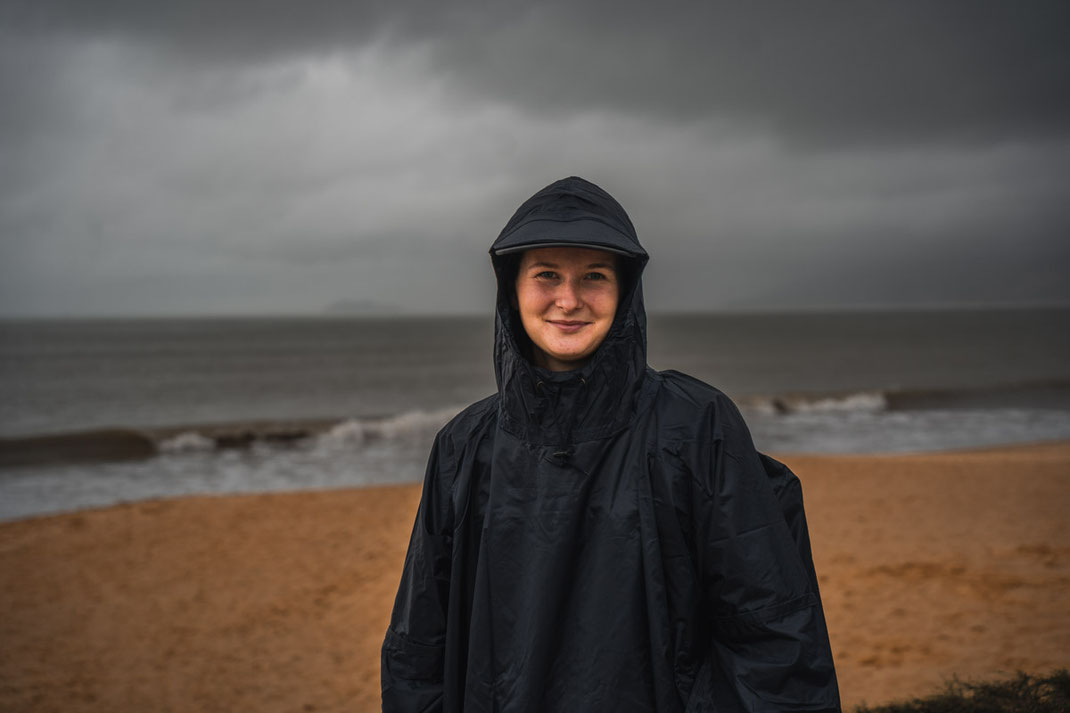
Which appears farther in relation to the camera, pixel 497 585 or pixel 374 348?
pixel 374 348

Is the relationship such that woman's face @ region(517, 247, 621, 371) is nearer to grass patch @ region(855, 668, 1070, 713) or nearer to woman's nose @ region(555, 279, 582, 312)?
woman's nose @ region(555, 279, 582, 312)

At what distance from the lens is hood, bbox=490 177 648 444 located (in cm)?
164

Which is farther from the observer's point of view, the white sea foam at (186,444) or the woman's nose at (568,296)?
the white sea foam at (186,444)

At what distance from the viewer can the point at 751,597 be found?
1.50 metres

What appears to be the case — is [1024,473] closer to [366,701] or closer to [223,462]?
[366,701]

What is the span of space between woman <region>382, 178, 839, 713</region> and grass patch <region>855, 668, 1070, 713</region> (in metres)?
2.42

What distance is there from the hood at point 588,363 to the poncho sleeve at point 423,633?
357mm

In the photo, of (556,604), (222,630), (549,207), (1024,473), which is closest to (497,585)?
(556,604)

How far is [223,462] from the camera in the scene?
16.1m

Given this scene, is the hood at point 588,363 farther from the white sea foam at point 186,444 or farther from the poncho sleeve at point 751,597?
the white sea foam at point 186,444

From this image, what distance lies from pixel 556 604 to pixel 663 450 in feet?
1.42

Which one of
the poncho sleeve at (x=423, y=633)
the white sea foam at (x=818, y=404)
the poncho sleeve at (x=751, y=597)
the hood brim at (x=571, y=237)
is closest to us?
the poncho sleeve at (x=751, y=597)

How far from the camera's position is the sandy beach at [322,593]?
5113 millimetres

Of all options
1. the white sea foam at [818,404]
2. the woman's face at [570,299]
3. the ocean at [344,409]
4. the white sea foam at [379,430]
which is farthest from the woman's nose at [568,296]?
the white sea foam at [818,404]
